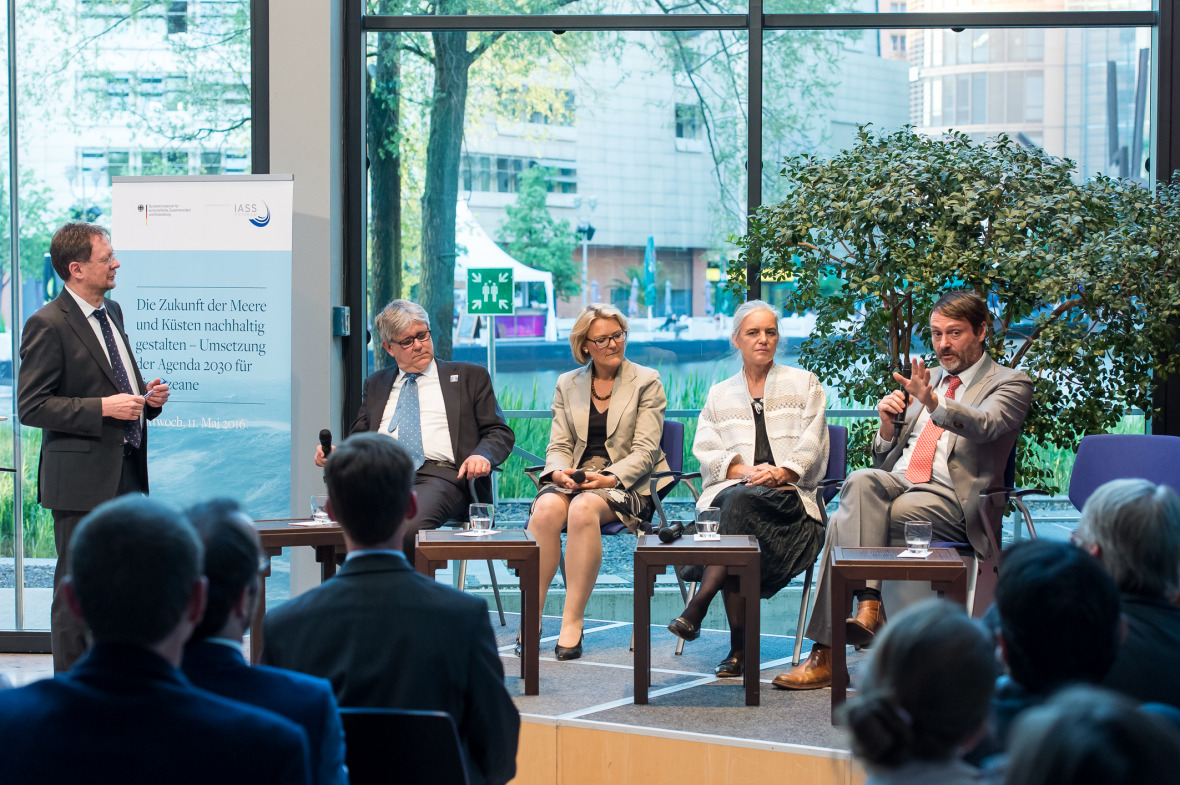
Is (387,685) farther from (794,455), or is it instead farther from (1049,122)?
(1049,122)

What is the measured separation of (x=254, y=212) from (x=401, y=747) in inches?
143

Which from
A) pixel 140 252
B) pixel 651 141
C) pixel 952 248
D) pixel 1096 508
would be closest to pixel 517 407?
pixel 651 141

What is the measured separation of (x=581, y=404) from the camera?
15.8 feet

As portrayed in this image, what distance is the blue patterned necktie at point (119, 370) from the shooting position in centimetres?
423

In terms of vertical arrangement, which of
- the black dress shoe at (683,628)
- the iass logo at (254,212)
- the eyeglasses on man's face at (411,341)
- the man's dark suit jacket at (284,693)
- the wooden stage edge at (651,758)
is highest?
the iass logo at (254,212)

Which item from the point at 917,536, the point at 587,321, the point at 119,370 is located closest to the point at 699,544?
the point at 917,536

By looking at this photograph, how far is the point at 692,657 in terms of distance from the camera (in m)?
4.41

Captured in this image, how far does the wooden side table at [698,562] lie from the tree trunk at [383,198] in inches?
94.1

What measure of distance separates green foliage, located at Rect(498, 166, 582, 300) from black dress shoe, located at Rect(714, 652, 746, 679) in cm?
220

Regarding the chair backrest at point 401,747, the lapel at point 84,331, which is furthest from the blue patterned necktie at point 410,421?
the chair backrest at point 401,747

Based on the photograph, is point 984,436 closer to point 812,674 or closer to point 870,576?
point 870,576

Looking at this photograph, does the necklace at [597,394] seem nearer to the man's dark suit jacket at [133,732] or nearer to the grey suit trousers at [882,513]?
the grey suit trousers at [882,513]

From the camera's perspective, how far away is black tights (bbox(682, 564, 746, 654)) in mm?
4055

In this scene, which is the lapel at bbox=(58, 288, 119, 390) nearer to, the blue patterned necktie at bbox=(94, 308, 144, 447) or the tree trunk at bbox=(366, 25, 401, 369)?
the blue patterned necktie at bbox=(94, 308, 144, 447)
